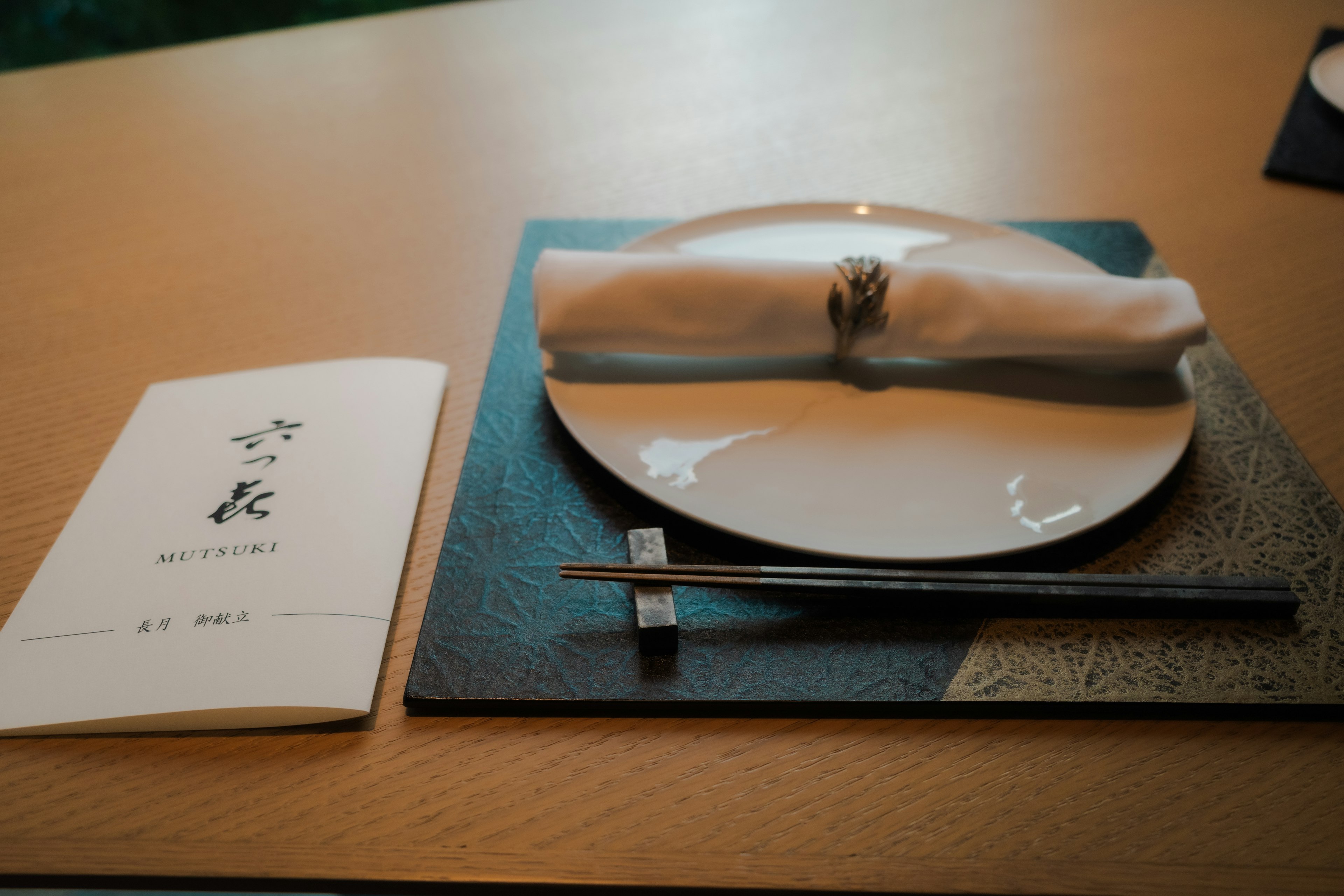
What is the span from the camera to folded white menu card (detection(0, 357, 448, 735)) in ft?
1.00

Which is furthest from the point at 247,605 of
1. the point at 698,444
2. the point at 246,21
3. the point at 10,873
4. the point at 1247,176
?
the point at 246,21

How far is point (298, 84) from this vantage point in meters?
0.84

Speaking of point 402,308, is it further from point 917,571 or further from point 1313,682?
point 1313,682

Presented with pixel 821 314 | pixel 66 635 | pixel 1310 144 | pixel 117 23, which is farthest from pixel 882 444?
pixel 117 23

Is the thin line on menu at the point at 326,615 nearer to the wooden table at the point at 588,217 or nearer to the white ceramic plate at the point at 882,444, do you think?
the wooden table at the point at 588,217

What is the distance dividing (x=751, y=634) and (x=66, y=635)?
0.29 meters

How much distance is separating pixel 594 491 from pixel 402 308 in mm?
244

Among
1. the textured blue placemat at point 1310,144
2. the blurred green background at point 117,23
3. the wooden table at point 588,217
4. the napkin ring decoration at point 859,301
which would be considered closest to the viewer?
the wooden table at point 588,217

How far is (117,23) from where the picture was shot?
164 centimetres

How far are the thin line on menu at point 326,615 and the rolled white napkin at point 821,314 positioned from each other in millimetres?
160

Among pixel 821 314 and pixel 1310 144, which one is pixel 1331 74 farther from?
pixel 821 314

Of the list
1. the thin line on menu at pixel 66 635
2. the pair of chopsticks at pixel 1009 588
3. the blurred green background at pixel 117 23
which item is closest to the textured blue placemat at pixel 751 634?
the pair of chopsticks at pixel 1009 588

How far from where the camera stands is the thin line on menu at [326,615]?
0.33 meters

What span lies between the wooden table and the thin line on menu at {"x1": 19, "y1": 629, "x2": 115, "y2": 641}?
0.14ft
